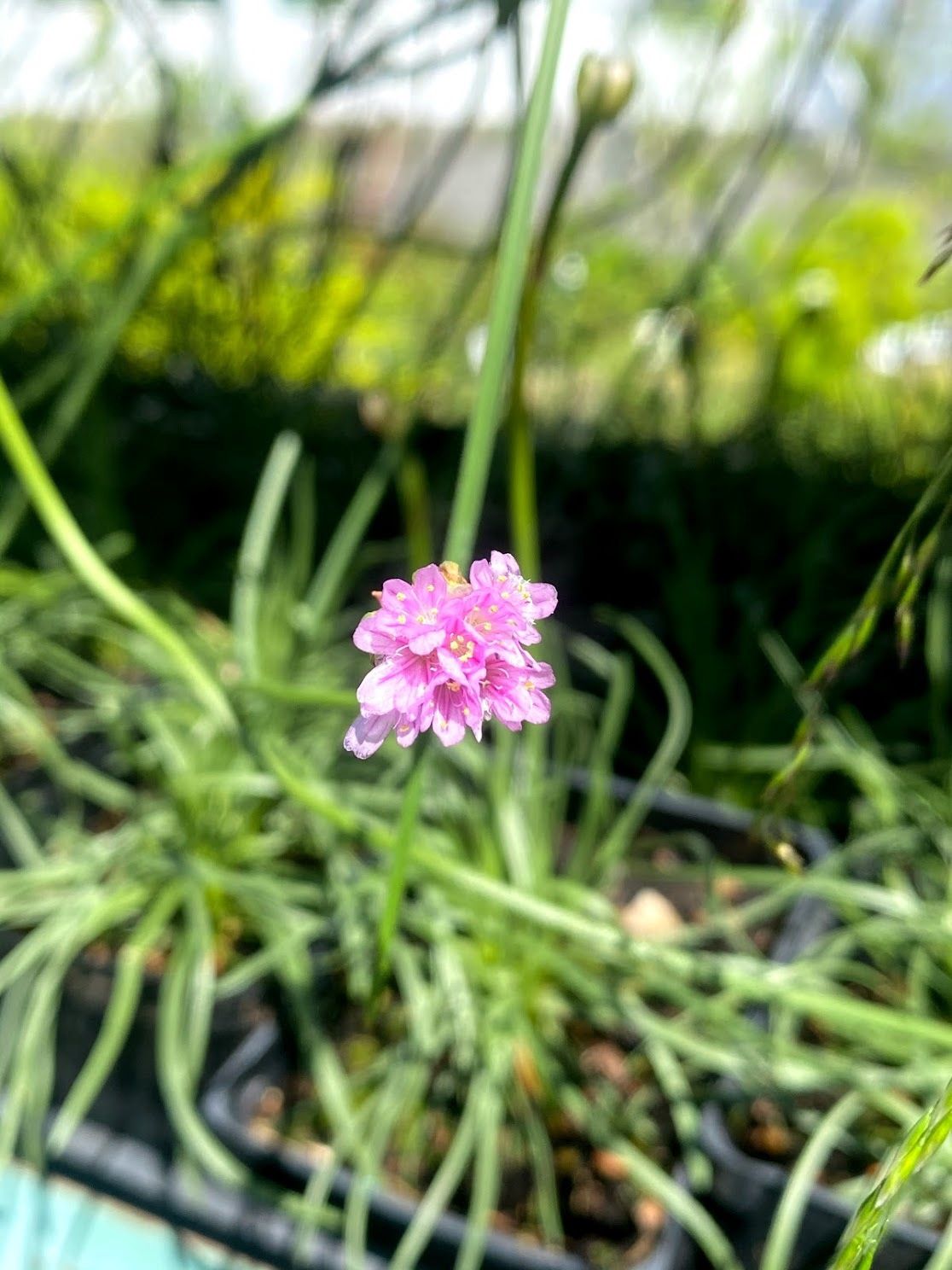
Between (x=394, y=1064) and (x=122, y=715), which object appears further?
(x=122, y=715)

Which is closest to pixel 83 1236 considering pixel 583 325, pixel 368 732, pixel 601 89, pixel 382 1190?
pixel 382 1190

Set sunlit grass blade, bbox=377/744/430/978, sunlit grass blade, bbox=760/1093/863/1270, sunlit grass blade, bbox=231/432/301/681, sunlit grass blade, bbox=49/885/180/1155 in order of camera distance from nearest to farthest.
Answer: sunlit grass blade, bbox=377/744/430/978
sunlit grass blade, bbox=760/1093/863/1270
sunlit grass blade, bbox=49/885/180/1155
sunlit grass blade, bbox=231/432/301/681

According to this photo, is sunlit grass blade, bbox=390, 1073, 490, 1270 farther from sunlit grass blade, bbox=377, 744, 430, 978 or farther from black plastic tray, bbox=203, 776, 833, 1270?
sunlit grass blade, bbox=377, 744, 430, 978

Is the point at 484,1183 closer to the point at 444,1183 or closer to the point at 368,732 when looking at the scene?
the point at 444,1183

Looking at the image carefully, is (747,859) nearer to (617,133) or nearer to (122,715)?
(122,715)

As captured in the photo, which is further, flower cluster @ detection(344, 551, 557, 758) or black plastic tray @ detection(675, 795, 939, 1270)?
black plastic tray @ detection(675, 795, 939, 1270)

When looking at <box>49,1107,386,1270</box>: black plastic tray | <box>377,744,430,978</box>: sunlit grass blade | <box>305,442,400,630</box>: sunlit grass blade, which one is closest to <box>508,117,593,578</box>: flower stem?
<box>305,442,400,630</box>: sunlit grass blade

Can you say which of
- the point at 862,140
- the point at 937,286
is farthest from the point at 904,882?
the point at 937,286
